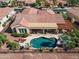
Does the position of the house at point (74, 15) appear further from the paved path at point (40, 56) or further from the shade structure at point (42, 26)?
the paved path at point (40, 56)

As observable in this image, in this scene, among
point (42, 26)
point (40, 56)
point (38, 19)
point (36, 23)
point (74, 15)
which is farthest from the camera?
point (74, 15)

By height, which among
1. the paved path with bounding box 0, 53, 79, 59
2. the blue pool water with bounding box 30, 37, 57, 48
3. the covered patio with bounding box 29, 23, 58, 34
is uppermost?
the covered patio with bounding box 29, 23, 58, 34

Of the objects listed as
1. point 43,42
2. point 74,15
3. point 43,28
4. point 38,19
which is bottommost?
point 43,42

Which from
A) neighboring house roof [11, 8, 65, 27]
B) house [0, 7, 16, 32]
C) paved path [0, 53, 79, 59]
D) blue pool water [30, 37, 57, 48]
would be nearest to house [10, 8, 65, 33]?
neighboring house roof [11, 8, 65, 27]

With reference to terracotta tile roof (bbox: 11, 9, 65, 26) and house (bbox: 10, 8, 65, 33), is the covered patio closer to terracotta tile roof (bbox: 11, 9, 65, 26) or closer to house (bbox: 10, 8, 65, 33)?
house (bbox: 10, 8, 65, 33)

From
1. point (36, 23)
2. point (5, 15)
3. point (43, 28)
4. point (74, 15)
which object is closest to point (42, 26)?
point (43, 28)

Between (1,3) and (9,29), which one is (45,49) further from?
(1,3)

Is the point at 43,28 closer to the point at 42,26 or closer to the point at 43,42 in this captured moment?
the point at 42,26

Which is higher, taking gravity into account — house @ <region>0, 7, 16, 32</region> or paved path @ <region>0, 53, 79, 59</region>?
house @ <region>0, 7, 16, 32</region>

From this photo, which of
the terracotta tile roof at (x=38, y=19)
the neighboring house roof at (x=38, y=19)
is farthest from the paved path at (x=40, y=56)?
the terracotta tile roof at (x=38, y=19)
